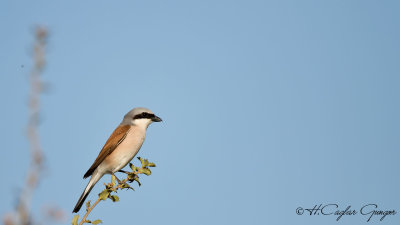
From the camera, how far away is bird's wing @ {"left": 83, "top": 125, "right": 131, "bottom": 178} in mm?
6979

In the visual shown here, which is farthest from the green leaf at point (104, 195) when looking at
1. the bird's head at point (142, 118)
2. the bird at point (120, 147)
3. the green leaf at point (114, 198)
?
the bird's head at point (142, 118)

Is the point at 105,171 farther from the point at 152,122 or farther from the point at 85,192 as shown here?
the point at 152,122

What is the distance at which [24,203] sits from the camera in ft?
3.93

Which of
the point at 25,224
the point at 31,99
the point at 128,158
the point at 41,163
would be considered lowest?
the point at 25,224

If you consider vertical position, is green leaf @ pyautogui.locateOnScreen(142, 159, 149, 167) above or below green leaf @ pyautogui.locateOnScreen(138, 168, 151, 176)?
above

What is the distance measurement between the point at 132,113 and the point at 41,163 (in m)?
6.70

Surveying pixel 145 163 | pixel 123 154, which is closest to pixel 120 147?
pixel 123 154

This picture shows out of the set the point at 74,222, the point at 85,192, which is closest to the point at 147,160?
the point at 74,222

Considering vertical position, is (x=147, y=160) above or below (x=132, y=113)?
below

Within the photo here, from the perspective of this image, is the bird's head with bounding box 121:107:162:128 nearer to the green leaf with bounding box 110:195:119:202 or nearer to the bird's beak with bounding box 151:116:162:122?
the bird's beak with bounding box 151:116:162:122

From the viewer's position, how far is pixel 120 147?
7219mm

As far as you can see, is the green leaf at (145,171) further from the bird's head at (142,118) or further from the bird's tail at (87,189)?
the bird's head at (142,118)

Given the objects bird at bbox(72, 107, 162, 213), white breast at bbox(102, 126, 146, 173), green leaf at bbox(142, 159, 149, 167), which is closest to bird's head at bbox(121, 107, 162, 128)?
bird at bbox(72, 107, 162, 213)

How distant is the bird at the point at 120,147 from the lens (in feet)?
22.9
